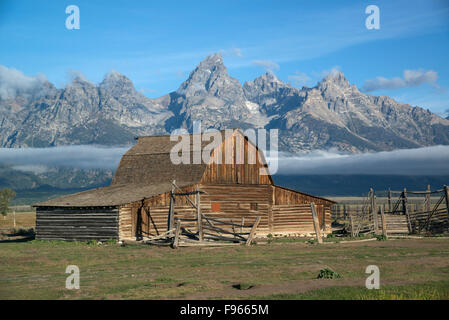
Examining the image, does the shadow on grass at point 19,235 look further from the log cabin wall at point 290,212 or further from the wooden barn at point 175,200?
the log cabin wall at point 290,212

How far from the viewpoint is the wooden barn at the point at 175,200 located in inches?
1455

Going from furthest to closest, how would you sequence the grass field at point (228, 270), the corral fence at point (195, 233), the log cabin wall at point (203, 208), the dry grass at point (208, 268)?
the log cabin wall at point (203, 208) < the corral fence at point (195, 233) < the dry grass at point (208, 268) < the grass field at point (228, 270)

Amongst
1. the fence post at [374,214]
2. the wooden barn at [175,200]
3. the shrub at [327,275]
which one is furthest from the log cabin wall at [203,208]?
the shrub at [327,275]

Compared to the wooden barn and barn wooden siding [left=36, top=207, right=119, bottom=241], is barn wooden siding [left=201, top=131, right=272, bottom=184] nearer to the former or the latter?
the wooden barn

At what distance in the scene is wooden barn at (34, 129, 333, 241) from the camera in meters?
37.0

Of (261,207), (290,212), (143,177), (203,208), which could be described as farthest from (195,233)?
(290,212)

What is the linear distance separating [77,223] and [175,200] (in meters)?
7.41

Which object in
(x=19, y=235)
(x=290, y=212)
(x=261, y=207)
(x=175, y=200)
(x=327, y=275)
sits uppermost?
(x=175, y=200)

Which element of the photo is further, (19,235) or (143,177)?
(19,235)

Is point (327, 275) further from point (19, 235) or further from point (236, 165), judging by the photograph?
point (19, 235)

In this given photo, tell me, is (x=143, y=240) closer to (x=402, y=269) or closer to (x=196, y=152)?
(x=196, y=152)

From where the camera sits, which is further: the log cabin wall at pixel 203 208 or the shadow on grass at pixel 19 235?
the shadow on grass at pixel 19 235

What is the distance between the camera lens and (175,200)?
39.2 metres
